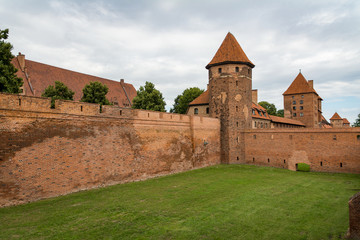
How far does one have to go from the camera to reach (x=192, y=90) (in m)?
39.1

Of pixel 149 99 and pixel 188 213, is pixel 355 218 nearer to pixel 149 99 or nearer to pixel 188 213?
pixel 188 213

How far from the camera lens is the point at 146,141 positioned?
16938 mm

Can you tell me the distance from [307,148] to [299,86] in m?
28.0

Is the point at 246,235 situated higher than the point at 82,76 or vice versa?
the point at 82,76

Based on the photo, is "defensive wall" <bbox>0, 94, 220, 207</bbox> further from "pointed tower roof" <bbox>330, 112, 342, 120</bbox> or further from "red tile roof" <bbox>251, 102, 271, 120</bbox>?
"pointed tower roof" <bbox>330, 112, 342, 120</bbox>

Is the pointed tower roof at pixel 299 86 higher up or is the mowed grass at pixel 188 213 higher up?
the pointed tower roof at pixel 299 86

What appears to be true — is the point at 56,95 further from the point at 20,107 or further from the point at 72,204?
the point at 72,204

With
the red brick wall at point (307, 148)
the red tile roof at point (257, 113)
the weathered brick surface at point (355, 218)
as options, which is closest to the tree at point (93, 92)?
the red brick wall at point (307, 148)

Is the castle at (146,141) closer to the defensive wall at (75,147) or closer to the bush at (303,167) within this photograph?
the defensive wall at (75,147)

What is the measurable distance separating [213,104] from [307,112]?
91.5ft

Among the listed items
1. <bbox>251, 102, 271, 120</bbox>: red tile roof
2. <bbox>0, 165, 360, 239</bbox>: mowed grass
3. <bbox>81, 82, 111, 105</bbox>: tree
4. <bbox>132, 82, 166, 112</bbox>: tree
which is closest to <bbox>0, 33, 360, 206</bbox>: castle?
<bbox>251, 102, 271, 120</bbox>: red tile roof

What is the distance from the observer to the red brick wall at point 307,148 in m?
19.8

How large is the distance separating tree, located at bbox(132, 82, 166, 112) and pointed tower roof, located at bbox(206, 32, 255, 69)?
6.86m

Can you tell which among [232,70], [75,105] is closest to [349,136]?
[232,70]
